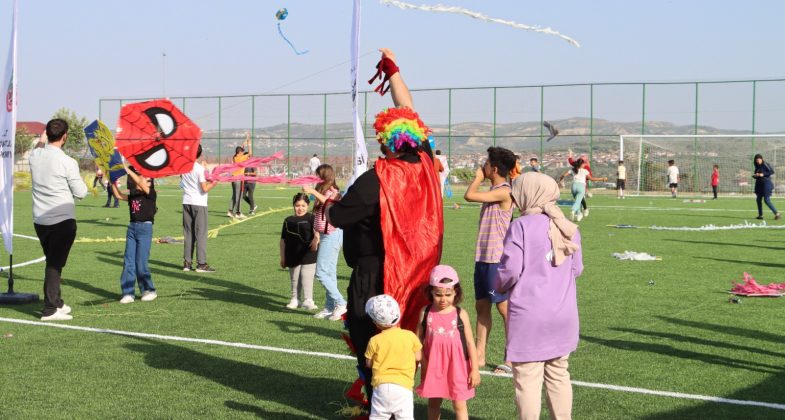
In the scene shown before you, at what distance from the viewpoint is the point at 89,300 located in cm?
1220

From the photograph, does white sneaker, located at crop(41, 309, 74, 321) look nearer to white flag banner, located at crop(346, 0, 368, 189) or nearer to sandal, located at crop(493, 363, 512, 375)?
white flag banner, located at crop(346, 0, 368, 189)

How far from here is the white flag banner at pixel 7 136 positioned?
11.8 metres

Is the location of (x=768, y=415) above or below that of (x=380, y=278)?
below

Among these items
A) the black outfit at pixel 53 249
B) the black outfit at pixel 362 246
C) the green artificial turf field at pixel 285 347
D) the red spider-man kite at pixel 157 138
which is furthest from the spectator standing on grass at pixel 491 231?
the black outfit at pixel 53 249

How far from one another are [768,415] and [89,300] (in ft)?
28.0

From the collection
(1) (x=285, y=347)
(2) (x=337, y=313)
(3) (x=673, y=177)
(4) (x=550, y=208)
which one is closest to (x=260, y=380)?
(1) (x=285, y=347)

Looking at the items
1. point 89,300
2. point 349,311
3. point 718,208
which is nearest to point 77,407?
point 349,311

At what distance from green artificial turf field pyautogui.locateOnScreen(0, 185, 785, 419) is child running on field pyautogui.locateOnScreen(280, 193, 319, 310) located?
0.34m

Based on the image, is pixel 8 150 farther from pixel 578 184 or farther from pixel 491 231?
pixel 578 184

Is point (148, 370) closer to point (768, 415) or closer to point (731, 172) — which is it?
point (768, 415)

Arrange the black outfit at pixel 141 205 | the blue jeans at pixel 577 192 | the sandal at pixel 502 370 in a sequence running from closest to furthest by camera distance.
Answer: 1. the sandal at pixel 502 370
2. the black outfit at pixel 141 205
3. the blue jeans at pixel 577 192

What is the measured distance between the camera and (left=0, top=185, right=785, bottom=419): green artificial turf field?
7094 mm

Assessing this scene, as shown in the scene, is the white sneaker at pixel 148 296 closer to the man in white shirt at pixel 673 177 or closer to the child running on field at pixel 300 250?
the child running on field at pixel 300 250

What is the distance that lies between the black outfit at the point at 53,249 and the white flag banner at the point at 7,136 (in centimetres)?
156
